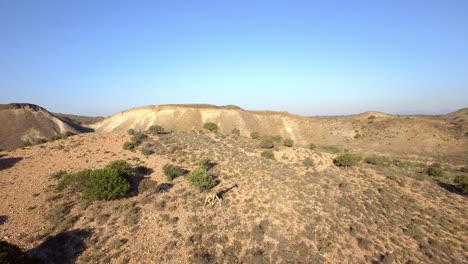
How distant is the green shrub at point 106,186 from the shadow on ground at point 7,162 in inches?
342

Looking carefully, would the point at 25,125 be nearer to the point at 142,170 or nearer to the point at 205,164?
the point at 142,170

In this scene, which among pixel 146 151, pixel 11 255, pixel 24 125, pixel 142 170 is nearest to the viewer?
pixel 11 255

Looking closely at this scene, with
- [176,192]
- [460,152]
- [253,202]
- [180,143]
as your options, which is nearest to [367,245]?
[253,202]

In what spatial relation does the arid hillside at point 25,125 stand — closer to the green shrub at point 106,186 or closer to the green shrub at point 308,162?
the green shrub at point 106,186

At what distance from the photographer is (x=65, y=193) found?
518 inches

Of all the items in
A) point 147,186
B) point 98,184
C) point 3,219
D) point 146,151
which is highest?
point 146,151

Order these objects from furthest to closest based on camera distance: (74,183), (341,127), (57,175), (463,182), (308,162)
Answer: (341,127), (308,162), (463,182), (57,175), (74,183)

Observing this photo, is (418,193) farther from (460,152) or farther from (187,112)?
(187,112)

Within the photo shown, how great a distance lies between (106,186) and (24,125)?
208 ft

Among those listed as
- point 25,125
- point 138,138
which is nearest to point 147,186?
point 138,138

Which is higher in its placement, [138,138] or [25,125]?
[25,125]

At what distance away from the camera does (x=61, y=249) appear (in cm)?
923

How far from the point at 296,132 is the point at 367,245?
52159 millimetres

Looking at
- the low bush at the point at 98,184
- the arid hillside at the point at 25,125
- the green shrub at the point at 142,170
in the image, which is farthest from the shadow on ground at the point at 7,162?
the arid hillside at the point at 25,125
